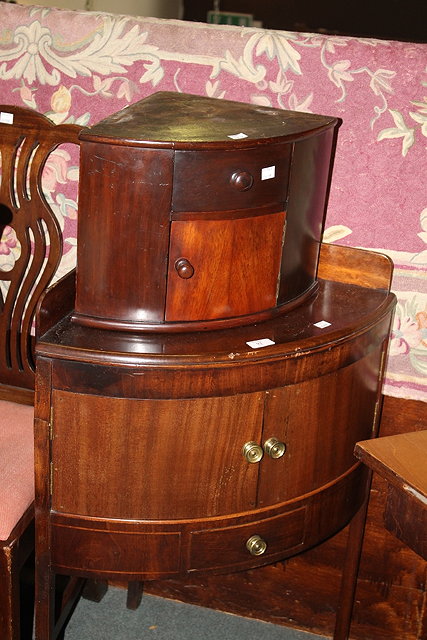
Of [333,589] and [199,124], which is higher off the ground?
[199,124]

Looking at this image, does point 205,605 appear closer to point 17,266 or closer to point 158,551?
point 158,551

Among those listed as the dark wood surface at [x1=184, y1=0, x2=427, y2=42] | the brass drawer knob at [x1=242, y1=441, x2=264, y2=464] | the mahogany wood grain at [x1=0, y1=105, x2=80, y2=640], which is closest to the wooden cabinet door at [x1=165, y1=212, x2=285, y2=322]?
the brass drawer knob at [x1=242, y1=441, x2=264, y2=464]

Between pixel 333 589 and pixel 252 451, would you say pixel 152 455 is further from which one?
pixel 333 589

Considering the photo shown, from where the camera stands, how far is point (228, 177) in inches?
58.4

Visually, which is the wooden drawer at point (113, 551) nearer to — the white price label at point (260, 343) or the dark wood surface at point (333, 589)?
the white price label at point (260, 343)

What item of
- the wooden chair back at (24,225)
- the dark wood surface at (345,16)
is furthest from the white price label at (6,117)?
the dark wood surface at (345,16)

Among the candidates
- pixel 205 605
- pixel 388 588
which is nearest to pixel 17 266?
pixel 205 605

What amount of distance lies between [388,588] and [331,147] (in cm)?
111

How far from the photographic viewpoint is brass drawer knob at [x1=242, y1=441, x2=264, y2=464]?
1545 millimetres

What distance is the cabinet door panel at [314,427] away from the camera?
1564 mm

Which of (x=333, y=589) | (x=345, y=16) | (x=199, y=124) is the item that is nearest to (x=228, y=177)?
(x=199, y=124)

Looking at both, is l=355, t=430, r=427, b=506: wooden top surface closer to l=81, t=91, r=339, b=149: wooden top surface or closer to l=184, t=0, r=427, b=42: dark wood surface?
l=81, t=91, r=339, b=149: wooden top surface

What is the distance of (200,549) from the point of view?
1.59 m

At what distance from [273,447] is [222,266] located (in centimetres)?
33
